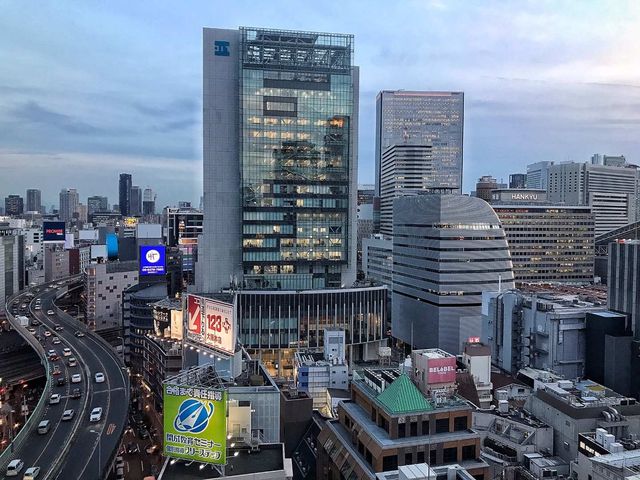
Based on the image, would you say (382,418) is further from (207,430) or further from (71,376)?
(71,376)

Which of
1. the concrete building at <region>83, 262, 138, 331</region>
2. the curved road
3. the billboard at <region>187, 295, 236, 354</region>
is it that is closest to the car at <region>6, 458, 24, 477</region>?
the curved road

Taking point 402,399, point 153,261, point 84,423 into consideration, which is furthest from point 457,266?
point 84,423

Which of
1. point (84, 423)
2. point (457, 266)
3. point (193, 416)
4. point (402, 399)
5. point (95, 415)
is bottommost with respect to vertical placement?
point (84, 423)

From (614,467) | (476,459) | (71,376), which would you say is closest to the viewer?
(614,467)

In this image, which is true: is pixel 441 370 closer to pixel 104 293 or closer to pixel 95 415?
pixel 95 415

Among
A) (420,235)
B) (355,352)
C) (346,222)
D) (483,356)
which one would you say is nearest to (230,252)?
(346,222)

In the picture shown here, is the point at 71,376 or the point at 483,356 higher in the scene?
the point at 483,356

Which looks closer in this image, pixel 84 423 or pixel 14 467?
pixel 14 467
